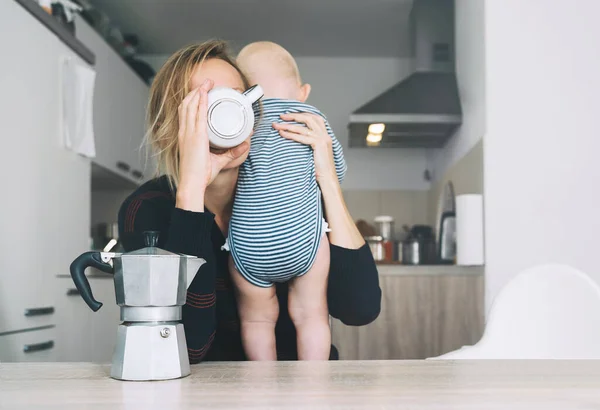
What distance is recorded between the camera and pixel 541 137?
2.36 m

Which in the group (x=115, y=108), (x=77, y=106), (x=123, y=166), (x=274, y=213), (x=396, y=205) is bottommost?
(x=274, y=213)

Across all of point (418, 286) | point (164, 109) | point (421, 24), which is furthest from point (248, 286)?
point (421, 24)

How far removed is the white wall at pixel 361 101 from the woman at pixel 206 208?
2.77 m

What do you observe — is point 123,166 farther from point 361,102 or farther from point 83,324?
point 361,102

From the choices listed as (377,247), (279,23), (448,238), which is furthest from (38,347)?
(279,23)

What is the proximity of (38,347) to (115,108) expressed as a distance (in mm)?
1544

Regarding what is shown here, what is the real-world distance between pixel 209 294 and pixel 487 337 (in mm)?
707

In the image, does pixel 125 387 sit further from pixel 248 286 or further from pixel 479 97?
pixel 479 97

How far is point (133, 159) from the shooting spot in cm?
373

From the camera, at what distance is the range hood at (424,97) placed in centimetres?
301

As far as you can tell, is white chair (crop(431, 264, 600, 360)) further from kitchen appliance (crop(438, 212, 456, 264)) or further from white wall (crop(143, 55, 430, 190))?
white wall (crop(143, 55, 430, 190))

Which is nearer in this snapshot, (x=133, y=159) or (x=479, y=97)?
(x=479, y=97)

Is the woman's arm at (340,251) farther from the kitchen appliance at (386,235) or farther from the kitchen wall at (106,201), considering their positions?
the kitchen wall at (106,201)

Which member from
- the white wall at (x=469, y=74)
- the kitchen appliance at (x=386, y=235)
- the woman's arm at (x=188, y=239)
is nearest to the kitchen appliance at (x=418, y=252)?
the kitchen appliance at (x=386, y=235)
